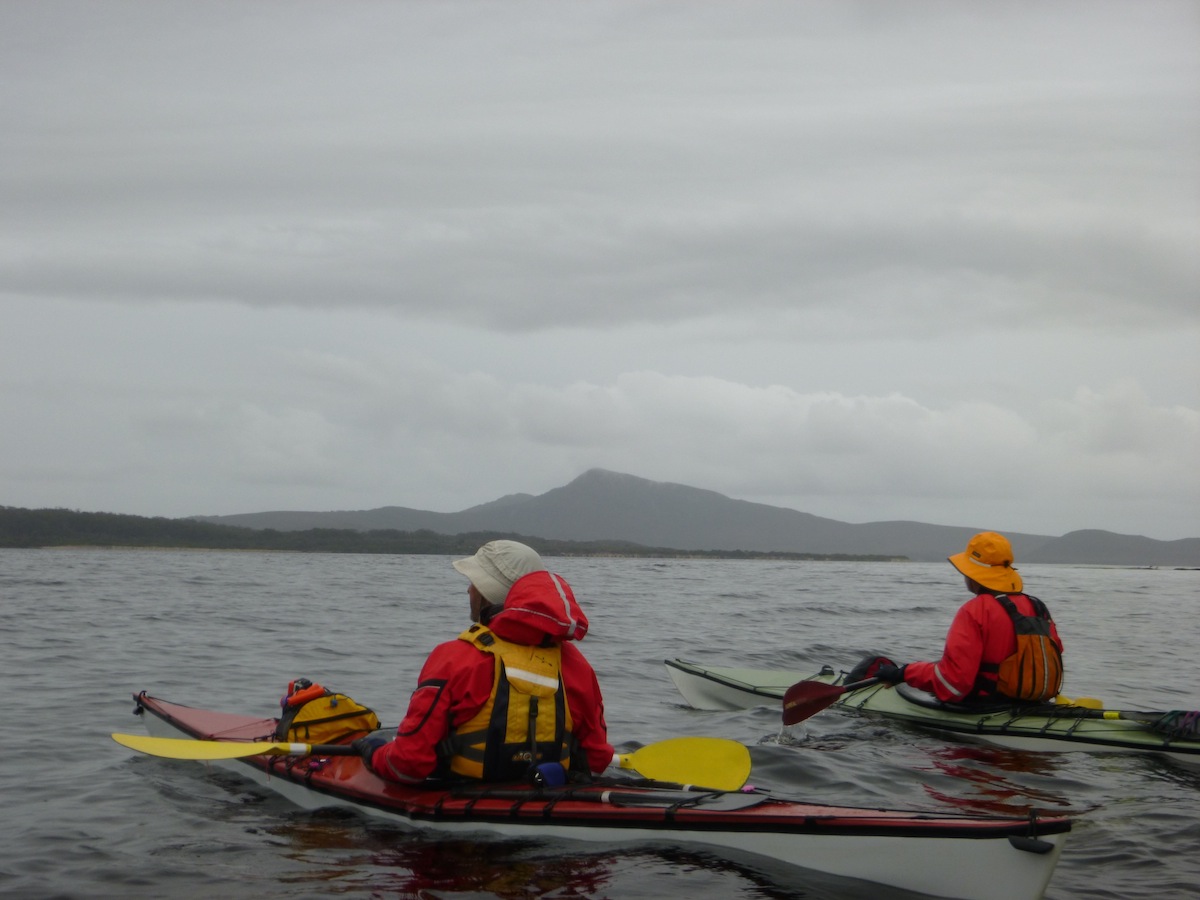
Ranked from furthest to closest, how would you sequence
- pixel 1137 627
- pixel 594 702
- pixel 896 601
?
1. pixel 896 601
2. pixel 1137 627
3. pixel 594 702

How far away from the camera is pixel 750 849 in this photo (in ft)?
18.3

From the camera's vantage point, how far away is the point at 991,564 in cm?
904

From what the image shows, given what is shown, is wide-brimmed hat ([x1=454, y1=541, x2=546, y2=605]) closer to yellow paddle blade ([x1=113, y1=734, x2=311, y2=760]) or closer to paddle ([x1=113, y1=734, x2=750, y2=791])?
paddle ([x1=113, y1=734, x2=750, y2=791])

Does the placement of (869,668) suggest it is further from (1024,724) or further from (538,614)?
(538,614)

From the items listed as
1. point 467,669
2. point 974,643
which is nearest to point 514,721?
point 467,669

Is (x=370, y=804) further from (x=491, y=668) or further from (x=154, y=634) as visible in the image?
(x=154, y=634)

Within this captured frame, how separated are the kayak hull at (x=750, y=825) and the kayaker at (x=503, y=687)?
0.21 m

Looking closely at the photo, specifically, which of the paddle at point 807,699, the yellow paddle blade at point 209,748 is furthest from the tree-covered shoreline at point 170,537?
the yellow paddle blade at point 209,748

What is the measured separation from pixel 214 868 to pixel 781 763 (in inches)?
185

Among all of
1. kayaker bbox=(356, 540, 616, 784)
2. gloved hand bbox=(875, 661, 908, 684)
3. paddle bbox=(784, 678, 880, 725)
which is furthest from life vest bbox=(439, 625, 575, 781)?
gloved hand bbox=(875, 661, 908, 684)

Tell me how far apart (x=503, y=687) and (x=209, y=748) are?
2.36 metres

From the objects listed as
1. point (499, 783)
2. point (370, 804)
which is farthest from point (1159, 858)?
point (370, 804)

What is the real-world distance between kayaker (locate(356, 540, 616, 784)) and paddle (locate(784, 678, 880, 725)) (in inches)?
140

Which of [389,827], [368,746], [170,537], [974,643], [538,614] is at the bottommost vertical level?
[170,537]
